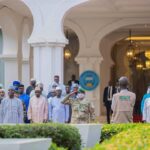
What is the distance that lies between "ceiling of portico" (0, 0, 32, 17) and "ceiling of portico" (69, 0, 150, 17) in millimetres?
1556

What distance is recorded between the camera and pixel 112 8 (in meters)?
20.1

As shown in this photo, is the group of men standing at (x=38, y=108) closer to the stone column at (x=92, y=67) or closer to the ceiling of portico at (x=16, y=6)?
the ceiling of portico at (x=16, y=6)

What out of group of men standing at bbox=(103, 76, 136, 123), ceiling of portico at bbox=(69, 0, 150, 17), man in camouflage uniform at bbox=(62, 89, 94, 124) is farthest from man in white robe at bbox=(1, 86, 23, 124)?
ceiling of portico at bbox=(69, 0, 150, 17)

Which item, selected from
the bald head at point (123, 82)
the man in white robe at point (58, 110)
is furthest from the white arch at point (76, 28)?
the bald head at point (123, 82)

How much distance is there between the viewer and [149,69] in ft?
103

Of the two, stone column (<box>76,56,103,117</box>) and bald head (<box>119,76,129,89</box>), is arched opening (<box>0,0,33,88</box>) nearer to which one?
stone column (<box>76,56,103,117</box>)

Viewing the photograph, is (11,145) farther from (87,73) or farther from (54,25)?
(87,73)

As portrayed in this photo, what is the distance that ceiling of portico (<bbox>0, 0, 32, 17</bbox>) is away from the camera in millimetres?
18688

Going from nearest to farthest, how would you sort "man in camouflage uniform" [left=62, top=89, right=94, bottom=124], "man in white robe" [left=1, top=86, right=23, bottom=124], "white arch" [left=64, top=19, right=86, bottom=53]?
"man in camouflage uniform" [left=62, top=89, right=94, bottom=124]
"man in white robe" [left=1, top=86, right=23, bottom=124]
"white arch" [left=64, top=19, right=86, bottom=53]

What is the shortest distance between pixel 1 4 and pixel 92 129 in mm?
10053

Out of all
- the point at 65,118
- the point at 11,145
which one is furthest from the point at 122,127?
the point at 11,145

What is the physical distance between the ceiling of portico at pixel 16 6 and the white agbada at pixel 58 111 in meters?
4.45

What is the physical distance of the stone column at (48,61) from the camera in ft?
56.2

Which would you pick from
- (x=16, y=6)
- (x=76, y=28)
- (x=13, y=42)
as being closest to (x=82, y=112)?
(x=16, y=6)
